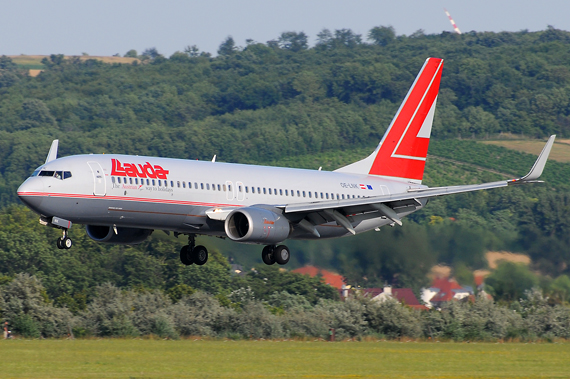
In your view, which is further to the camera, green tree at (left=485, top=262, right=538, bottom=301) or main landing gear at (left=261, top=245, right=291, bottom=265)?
green tree at (left=485, top=262, right=538, bottom=301)

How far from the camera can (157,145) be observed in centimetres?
19050

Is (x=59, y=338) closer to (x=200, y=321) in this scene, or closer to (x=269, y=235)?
(x=200, y=321)

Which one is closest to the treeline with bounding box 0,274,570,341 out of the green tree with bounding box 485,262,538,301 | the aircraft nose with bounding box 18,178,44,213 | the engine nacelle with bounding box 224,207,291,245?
the green tree with bounding box 485,262,538,301

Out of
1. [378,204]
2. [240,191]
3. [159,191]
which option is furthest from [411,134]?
[159,191]

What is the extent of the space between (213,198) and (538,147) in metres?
140

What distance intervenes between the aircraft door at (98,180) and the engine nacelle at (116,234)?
14.1ft

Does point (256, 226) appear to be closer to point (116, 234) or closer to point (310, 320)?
point (116, 234)

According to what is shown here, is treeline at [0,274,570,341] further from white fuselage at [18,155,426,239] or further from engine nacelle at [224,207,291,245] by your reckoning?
engine nacelle at [224,207,291,245]

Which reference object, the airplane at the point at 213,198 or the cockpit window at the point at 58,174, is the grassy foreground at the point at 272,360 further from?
the cockpit window at the point at 58,174

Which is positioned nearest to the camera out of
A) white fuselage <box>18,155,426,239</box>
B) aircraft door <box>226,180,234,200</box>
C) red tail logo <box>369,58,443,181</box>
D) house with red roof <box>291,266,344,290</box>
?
white fuselage <box>18,155,426,239</box>

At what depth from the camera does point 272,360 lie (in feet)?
114

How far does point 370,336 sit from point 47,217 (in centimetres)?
2246

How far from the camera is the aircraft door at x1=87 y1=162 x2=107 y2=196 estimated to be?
3669cm

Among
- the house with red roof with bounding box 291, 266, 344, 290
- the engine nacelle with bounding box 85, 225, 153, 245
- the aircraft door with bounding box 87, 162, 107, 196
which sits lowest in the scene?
the house with red roof with bounding box 291, 266, 344, 290
